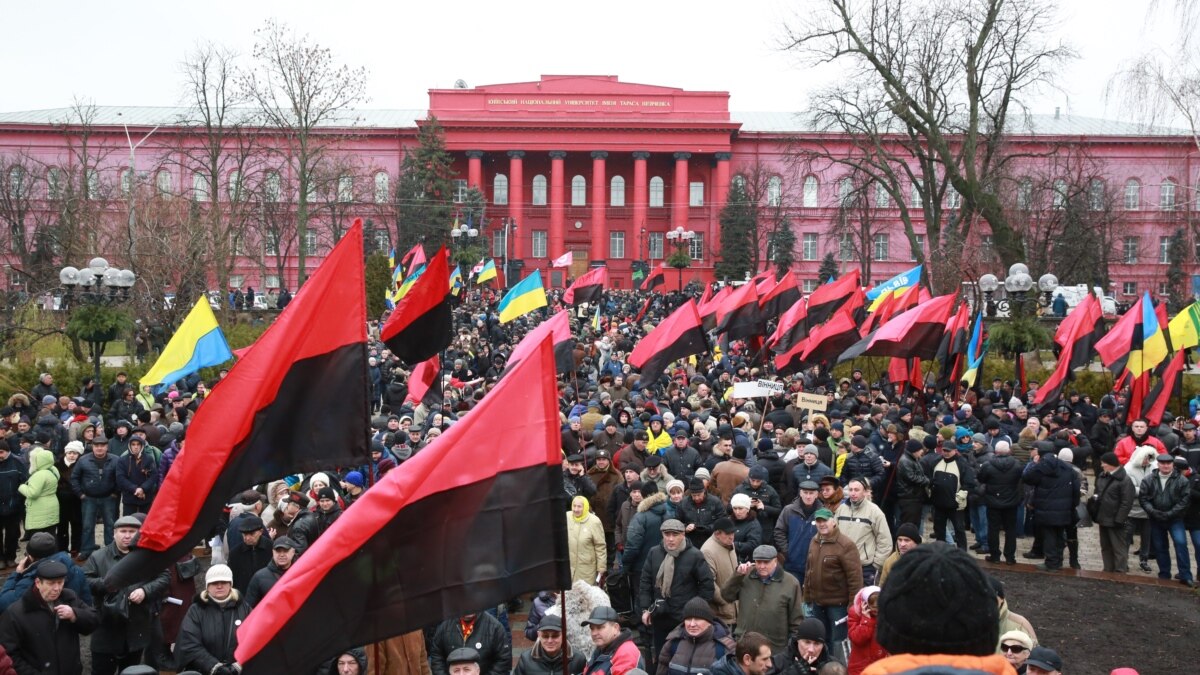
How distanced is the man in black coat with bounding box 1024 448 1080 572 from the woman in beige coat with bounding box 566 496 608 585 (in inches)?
207

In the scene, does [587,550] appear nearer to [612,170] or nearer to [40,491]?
[40,491]

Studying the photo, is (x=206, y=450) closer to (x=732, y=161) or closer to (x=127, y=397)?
(x=127, y=397)

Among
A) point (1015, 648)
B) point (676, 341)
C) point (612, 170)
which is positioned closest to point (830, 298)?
point (676, 341)

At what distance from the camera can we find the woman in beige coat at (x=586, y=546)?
9.38 m

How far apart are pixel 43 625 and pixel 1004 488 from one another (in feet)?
30.0

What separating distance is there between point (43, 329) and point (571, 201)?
50370 mm

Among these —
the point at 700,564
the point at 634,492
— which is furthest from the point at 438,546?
the point at 634,492

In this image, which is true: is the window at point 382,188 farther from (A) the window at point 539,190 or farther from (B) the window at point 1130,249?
(B) the window at point 1130,249

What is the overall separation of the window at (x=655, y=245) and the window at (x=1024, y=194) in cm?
2797

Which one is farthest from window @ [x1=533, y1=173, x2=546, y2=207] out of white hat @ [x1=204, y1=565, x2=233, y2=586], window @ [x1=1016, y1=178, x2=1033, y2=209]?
white hat @ [x1=204, y1=565, x2=233, y2=586]

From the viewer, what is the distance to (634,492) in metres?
10.0

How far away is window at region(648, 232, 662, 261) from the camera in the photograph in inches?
2926

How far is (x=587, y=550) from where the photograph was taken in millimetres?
9406

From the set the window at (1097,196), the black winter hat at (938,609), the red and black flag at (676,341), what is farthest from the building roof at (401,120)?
the black winter hat at (938,609)
